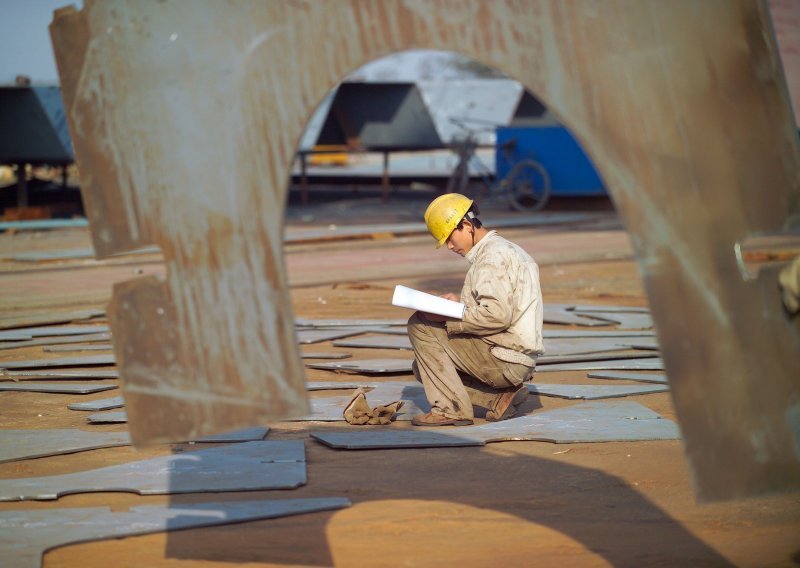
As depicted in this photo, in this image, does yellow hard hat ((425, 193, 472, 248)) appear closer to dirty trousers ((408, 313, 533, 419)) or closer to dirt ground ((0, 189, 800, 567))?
dirty trousers ((408, 313, 533, 419))

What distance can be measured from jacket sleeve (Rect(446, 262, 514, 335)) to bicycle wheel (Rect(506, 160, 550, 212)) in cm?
1651

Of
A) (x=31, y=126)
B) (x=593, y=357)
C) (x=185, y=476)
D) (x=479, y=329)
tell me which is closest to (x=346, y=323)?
(x=593, y=357)

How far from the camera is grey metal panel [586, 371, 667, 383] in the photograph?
726cm

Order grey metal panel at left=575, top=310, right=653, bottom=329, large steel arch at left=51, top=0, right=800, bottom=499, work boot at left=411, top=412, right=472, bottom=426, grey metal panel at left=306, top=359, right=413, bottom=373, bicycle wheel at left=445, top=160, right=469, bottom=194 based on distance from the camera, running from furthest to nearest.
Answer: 1. bicycle wheel at left=445, top=160, right=469, bottom=194
2. grey metal panel at left=575, top=310, right=653, bottom=329
3. grey metal panel at left=306, top=359, right=413, bottom=373
4. work boot at left=411, top=412, right=472, bottom=426
5. large steel arch at left=51, top=0, right=800, bottom=499

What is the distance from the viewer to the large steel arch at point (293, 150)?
2607mm

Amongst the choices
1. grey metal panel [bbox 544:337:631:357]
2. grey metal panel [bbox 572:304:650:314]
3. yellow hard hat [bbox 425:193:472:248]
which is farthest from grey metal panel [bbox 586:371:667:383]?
grey metal panel [bbox 572:304:650:314]

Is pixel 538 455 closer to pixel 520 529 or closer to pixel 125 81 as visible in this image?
pixel 520 529

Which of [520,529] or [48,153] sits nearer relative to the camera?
[520,529]

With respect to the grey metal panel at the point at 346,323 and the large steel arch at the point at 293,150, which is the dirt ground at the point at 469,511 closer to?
the large steel arch at the point at 293,150

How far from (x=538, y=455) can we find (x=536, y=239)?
39.5 feet

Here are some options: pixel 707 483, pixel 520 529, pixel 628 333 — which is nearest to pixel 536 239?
pixel 628 333

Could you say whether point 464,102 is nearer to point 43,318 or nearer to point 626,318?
point 626,318

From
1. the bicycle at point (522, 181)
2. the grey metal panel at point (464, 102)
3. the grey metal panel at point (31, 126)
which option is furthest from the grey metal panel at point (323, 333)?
the grey metal panel at point (464, 102)

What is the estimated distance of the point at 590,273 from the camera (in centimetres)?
1335
